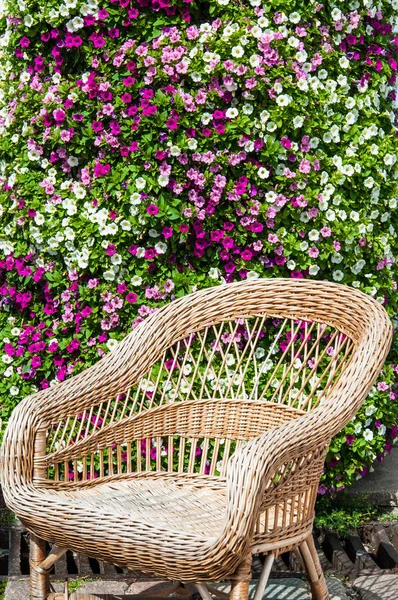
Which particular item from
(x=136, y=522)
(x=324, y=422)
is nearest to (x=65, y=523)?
(x=136, y=522)

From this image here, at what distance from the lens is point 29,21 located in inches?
117

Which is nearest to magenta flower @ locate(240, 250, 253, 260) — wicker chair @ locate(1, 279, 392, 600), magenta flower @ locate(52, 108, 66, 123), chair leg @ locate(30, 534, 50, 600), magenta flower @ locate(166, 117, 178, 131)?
wicker chair @ locate(1, 279, 392, 600)

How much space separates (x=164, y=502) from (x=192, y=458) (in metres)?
0.28

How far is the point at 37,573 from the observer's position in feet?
7.20

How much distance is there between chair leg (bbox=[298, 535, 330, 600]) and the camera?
2242 millimetres

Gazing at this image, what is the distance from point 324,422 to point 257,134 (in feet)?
3.79

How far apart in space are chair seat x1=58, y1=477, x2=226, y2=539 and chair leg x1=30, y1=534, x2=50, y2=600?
0.41 feet

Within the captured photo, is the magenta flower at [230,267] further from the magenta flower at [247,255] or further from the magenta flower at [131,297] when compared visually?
the magenta flower at [131,297]

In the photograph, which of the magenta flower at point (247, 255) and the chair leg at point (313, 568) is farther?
the magenta flower at point (247, 255)

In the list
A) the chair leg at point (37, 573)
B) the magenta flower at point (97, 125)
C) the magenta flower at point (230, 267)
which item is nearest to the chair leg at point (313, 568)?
the chair leg at point (37, 573)

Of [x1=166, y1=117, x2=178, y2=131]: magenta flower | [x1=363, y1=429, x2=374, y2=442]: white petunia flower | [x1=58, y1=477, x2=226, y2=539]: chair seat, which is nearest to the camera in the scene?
[x1=58, y1=477, x2=226, y2=539]: chair seat

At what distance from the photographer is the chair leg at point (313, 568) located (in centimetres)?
224

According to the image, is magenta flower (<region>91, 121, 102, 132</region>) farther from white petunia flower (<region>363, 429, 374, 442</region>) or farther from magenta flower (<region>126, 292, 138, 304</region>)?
white petunia flower (<region>363, 429, 374, 442</region>)

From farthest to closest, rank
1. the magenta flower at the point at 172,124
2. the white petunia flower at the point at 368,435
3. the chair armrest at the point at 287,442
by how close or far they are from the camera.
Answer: the white petunia flower at the point at 368,435 < the magenta flower at the point at 172,124 < the chair armrest at the point at 287,442
